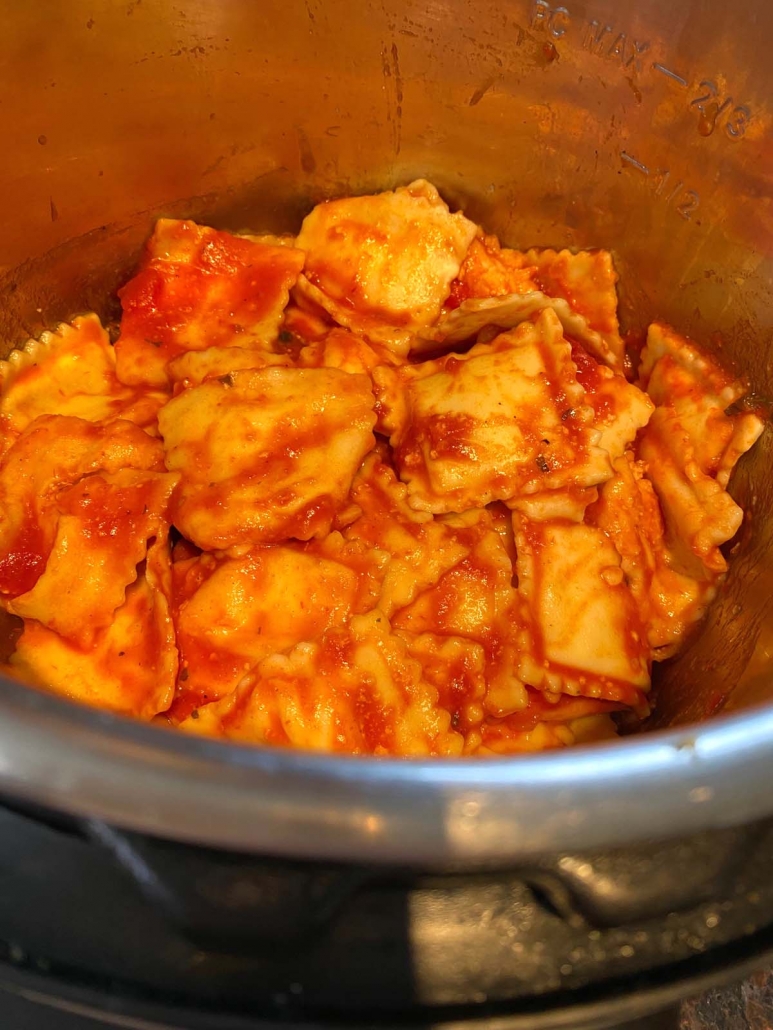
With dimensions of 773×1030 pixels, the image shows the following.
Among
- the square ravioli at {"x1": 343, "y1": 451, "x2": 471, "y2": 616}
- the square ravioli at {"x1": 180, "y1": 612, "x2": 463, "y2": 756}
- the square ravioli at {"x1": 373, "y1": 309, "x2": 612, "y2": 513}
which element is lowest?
the square ravioli at {"x1": 180, "y1": 612, "x2": 463, "y2": 756}

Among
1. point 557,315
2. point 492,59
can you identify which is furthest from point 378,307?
point 492,59

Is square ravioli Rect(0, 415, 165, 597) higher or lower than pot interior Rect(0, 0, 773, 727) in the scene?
lower

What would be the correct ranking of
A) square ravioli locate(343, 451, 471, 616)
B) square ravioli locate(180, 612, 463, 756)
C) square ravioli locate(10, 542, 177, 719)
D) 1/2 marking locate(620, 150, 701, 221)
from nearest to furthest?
1. square ravioli locate(180, 612, 463, 756)
2. square ravioli locate(10, 542, 177, 719)
3. square ravioli locate(343, 451, 471, 616)
4. 1/2 marking locate(620, 150, 701, 221)

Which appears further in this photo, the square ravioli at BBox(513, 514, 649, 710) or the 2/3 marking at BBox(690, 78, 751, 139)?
the 2/3 marking at BBox(690, 78, 751, 139)

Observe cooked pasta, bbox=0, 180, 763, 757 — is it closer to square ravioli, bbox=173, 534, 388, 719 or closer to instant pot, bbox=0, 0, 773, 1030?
square ravioli, bbox=173, 534, 388, 719

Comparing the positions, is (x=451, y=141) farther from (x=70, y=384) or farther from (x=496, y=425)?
(x=70, y=384)

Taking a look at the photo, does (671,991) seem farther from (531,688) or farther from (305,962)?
(531,688)

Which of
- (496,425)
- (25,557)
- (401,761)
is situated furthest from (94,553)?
(401,761)

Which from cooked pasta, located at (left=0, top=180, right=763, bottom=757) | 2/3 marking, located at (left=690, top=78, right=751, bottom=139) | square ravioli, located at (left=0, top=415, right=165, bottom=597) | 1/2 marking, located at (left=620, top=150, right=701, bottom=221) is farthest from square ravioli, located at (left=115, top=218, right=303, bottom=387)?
2/3 marking, located at (left=690, top=78, right=751, bottom=139)
